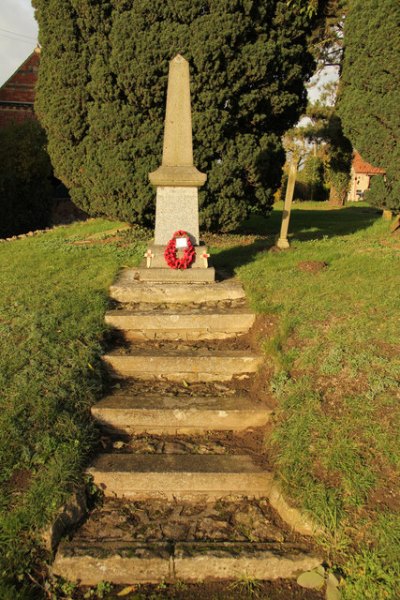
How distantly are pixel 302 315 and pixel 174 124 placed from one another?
3.43 m

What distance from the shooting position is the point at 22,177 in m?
13.6

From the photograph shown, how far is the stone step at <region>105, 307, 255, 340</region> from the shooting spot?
4.70 m

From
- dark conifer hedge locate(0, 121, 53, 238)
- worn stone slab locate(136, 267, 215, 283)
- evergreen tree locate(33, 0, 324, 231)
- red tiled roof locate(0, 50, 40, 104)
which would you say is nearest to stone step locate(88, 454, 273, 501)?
worn stone slab locate(136, 267, 215, 283)

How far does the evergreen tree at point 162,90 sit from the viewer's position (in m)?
7.55

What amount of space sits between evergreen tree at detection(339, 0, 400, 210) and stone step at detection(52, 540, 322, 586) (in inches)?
280

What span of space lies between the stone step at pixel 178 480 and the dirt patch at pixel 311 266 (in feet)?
11.4

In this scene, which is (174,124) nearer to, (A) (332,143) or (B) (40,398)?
(B) (40,398)

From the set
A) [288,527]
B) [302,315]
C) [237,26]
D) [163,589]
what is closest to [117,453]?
[163,589]

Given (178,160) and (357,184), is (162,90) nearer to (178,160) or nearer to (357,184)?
(178,160)

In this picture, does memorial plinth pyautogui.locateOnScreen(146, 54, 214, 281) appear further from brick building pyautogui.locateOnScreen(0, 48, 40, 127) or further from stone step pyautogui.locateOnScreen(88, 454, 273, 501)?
brick building pyautogui.locateOnScreen(0, 48, 40, 127)

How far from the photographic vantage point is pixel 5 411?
3.27 meters

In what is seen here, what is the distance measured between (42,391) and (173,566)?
1.73 metres

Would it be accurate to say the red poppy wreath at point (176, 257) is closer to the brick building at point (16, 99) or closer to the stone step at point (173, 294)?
the stone step at point (173, 294)

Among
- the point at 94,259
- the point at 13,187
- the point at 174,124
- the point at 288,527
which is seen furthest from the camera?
the point at 13,187
